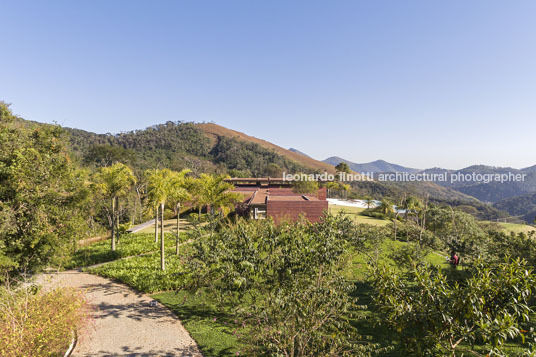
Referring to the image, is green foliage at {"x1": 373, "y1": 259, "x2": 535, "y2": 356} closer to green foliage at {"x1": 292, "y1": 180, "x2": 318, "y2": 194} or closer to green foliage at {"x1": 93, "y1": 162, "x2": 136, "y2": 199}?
green foliage at {"x1": 93, "y1": 162, "x2": 136, "y2": 199}

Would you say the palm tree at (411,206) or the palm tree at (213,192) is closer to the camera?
the palm tree at (213,192)

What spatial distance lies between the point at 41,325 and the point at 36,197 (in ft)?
19.0

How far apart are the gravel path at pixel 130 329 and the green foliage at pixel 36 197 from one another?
6.55ft

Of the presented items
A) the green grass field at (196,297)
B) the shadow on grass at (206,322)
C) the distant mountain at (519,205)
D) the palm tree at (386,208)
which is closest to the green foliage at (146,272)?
the green grass field at (196,297)

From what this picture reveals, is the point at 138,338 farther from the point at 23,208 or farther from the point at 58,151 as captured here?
the point at 58,151

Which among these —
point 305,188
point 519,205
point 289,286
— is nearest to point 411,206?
point 305,188

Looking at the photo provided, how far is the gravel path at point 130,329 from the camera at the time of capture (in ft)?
24.5

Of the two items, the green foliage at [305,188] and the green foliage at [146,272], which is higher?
the green foliage at [305,188]

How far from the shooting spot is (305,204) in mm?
23156

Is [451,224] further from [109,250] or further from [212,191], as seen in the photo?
[109,250]

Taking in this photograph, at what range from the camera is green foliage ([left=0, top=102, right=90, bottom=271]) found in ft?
32.3

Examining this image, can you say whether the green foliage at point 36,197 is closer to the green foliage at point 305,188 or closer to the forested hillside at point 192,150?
the green foliage at point 305,188

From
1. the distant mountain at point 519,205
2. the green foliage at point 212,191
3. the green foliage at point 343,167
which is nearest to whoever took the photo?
the green foliage at point 212,191

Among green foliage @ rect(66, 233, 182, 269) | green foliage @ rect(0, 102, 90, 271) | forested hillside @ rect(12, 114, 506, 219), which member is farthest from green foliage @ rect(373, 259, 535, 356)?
forested hillside @ rect(12, 114, 506, 219)
